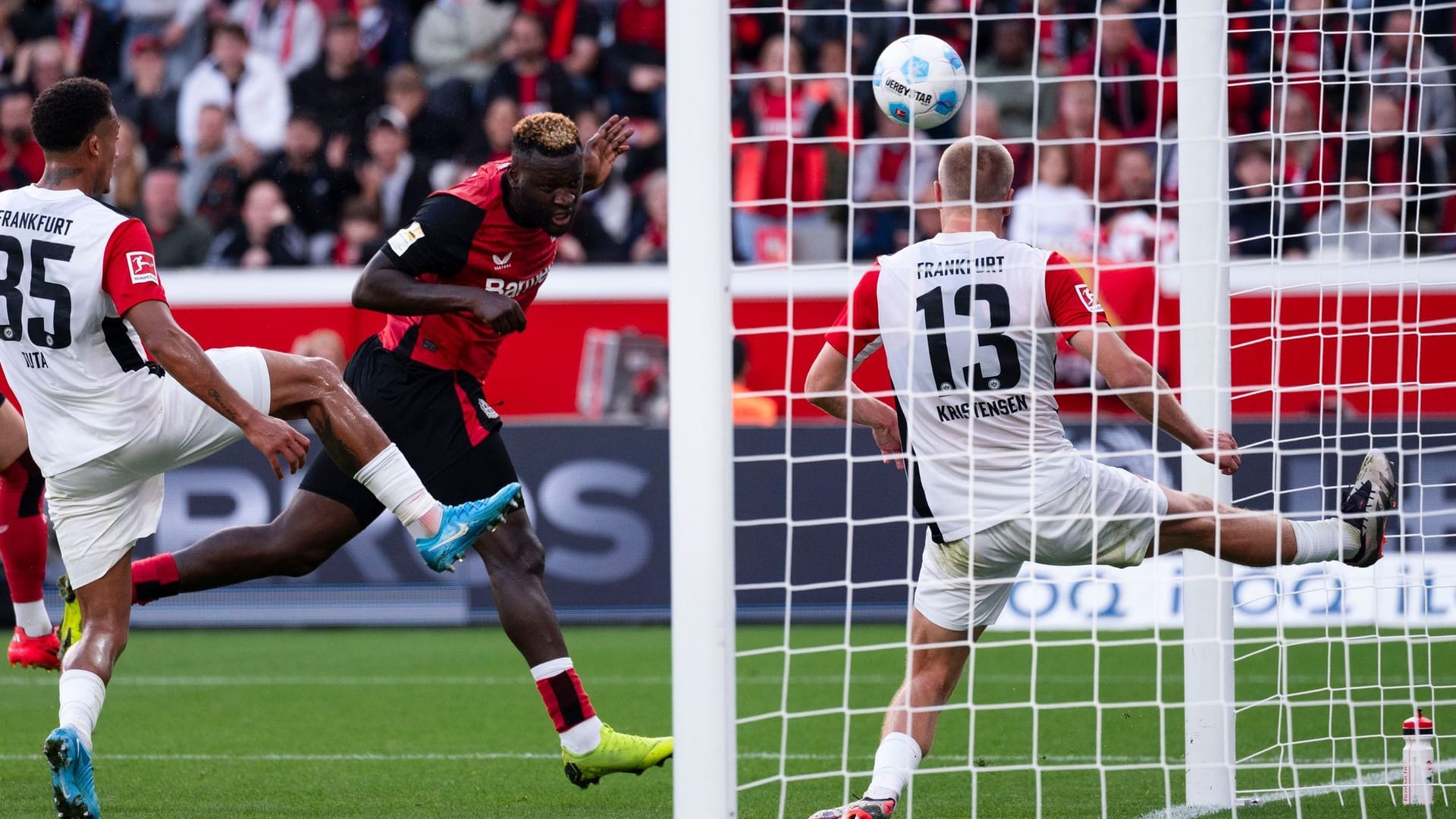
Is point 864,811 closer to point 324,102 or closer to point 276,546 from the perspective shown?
point 276,546

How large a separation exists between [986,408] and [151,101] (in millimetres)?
11900

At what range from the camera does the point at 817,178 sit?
13562 millimetres

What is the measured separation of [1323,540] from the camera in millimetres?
5191

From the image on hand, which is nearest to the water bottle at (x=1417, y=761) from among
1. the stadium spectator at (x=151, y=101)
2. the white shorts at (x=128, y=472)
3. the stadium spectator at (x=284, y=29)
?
the white shorts at (x=128, y=472)

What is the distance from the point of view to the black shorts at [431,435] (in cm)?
584

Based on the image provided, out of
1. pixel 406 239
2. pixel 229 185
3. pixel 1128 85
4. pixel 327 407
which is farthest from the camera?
pixel 229 185

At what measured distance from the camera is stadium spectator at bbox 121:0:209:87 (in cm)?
1523

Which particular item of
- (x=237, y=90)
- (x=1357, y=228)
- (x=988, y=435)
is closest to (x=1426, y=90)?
(x=1357, y=228)

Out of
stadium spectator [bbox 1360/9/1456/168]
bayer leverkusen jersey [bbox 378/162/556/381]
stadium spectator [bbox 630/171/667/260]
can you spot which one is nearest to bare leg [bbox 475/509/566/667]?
bayer leverkusen jersey [bbox 378/162/556/381]

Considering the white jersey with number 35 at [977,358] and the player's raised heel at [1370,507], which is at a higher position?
the white jersey with number 35 at [977,358]

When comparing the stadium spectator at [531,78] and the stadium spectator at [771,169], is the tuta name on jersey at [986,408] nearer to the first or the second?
the stadium spectator at [771,169]

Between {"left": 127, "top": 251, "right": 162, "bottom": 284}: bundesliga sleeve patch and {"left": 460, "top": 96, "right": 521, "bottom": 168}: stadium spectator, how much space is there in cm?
914

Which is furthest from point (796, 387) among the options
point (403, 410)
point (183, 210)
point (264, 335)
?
point (403, 410)

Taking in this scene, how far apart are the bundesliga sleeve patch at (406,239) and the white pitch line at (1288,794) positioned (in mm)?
2966
